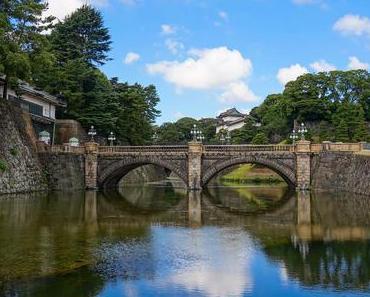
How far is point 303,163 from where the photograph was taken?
5906 cm

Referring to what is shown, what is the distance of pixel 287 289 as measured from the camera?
679 inches

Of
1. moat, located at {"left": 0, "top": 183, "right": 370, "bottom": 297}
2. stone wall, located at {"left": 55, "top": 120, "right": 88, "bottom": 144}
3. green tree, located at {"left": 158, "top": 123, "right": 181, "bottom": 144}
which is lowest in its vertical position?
moat, located at {"left": 0, "top": 183, "right": 370, "bottom": 297}

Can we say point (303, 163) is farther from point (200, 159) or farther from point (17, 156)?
point (17, 156)

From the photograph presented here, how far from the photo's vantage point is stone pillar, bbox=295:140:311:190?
58.9m

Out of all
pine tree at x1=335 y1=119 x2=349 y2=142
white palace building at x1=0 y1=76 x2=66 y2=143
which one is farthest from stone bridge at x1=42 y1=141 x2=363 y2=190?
pine tree at x1=335 y1=119 x2=349 y2=142

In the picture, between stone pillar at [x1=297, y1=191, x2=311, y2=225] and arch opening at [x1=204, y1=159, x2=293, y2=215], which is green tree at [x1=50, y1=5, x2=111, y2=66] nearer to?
arch opening at [x1=204, y1=159, x2=293, y2=215]

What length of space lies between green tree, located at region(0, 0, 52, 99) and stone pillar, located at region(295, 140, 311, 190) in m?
29.2

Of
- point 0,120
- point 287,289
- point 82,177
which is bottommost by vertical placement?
point 287,289

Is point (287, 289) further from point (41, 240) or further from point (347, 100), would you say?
point (347, 100)

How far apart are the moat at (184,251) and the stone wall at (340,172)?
34.6 feet

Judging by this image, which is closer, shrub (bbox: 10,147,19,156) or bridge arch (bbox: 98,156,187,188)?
shrub (bbox: 10,147,19,156)

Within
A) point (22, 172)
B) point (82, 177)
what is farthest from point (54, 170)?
point (22, 172)

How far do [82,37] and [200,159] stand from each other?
31712 mm

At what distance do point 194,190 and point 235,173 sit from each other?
38.5m
